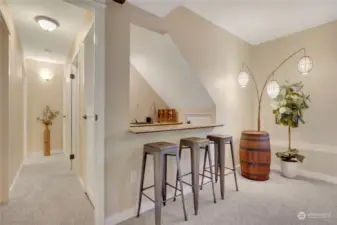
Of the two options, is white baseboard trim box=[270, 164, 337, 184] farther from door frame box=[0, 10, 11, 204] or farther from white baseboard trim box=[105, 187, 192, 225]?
door frame box=[0, 10, 11, 204]

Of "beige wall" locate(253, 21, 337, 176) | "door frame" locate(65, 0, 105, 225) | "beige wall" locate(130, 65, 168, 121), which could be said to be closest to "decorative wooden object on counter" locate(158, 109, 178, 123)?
"beige wall" locate(130, 65, 168, 121)

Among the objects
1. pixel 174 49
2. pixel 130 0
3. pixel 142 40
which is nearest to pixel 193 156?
pixel 174 49

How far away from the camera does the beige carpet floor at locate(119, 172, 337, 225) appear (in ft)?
6.11

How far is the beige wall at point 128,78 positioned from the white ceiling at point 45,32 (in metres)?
0.85

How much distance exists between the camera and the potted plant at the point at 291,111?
2.95 m

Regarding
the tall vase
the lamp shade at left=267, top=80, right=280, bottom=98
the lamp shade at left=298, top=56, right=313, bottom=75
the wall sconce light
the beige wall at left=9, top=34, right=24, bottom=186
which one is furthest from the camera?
the wall sconce light

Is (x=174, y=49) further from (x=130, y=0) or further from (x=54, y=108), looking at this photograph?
(x=54, y=108)

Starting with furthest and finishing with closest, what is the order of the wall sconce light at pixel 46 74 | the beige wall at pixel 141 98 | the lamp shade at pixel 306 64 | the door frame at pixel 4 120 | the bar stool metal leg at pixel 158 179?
the wall sconce light at pixel 46 74, the beige wall at pixel 141 98, the lamp shade at pixel 306 64, the door frame at pixel 4 120, the bar stool metal leg at pixel 158 179

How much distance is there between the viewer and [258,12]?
2.61 metres

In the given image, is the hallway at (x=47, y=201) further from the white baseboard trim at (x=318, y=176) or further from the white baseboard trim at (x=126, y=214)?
the white baseboard trim at (x=318, y=176)

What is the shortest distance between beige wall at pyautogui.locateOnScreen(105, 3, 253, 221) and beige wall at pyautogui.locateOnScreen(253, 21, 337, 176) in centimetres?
129

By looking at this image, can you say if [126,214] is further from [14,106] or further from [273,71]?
[273,71]

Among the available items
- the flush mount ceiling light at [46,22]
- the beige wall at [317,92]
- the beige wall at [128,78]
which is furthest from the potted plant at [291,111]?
the flush mount ceiling light at [46,22]

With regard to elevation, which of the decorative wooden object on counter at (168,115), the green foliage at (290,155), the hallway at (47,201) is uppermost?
the decorative wooden object on counter at (168,115)
